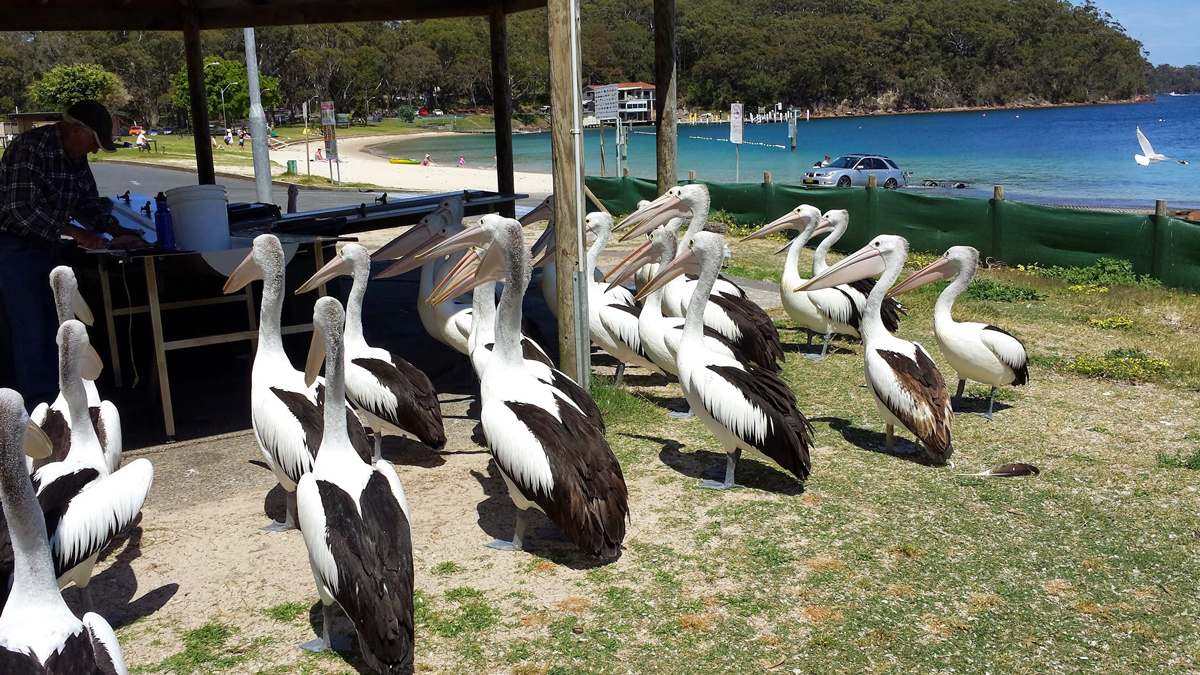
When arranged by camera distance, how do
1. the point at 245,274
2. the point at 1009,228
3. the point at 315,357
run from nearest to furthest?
A: the point at 315,357 < the point at 245,274 < the point at 1009,228

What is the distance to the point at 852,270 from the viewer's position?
6562 millimetres

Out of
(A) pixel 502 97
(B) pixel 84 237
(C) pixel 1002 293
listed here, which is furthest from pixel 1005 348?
(A) pixel 502 97

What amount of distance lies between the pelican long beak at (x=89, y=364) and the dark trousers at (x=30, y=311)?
1683 mm

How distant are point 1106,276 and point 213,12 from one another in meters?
10.2

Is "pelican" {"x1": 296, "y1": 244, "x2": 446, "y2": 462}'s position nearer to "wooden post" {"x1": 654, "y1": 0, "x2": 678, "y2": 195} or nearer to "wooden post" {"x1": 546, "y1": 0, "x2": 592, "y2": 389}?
"wooden post" {"x1": 546, "y1": 0, "x2": 592, "y2": 389}

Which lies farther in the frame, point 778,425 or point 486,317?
point 486,317

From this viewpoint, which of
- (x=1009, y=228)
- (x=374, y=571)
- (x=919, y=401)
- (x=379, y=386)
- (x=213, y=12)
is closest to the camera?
(x=374, y=571)

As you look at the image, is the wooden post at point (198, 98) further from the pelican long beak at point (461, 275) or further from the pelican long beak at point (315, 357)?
the pelican long beak at point (315, 357)

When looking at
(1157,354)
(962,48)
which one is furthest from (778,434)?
(962,48)

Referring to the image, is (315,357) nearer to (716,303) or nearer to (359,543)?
(359,543)

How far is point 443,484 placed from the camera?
18.1 ft

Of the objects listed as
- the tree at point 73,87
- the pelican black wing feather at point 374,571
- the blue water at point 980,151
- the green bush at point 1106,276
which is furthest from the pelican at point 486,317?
the tree at point 73,87

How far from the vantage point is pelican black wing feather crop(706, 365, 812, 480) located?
5.04m

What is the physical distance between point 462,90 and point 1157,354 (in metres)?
98.6
